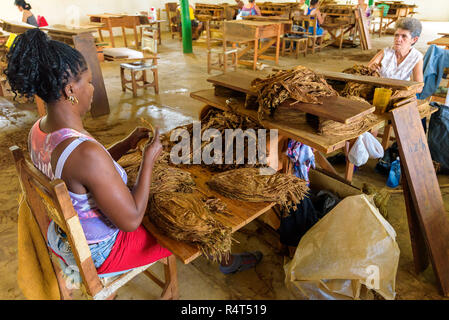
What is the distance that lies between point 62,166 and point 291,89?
1200 millimetres

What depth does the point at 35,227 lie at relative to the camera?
4.96 feet

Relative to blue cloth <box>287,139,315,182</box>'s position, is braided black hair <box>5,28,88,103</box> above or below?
above

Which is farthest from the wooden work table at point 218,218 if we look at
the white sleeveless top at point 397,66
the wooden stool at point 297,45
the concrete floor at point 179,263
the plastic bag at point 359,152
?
the wooden stool at point 297,45

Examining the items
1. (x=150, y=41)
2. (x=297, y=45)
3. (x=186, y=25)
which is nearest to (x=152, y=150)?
(x=150, y=41)

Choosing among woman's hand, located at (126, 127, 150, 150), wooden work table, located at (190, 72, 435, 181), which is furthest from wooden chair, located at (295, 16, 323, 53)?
woman's hand, located at (126, 127, 150, 150)

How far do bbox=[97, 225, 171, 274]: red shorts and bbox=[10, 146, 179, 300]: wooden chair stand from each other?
0.05m

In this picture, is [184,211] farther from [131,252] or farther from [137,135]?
[137,135]

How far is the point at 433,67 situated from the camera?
3.55 meters

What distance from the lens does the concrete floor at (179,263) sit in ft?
6.61

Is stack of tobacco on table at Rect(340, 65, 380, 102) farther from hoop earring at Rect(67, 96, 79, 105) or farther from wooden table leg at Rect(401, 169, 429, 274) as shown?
hoop earring at Rect(67, 96, 79, 105)

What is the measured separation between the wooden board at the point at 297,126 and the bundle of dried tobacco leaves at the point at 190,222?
624mm

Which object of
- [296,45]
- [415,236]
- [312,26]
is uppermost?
[312,26]

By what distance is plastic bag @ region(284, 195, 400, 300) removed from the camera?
1.68m

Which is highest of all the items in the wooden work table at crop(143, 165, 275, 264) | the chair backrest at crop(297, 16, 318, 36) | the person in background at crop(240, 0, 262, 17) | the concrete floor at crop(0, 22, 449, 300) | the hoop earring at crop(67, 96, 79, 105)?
the person in background at crop(240, 0, 262, 17)
